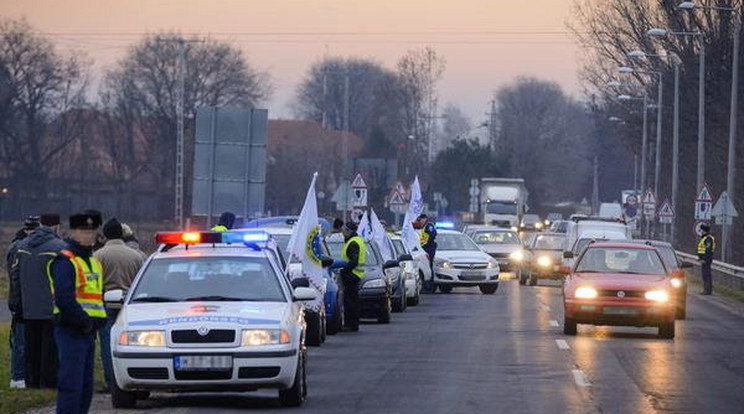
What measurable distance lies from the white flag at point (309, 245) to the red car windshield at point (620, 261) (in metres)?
4.51

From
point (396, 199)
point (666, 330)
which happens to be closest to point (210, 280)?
point (666, 330)

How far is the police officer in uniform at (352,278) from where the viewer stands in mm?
28078

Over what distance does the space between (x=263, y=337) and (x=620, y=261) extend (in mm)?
13384

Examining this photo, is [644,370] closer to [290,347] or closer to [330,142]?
[290,347]

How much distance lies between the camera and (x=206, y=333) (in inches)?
612

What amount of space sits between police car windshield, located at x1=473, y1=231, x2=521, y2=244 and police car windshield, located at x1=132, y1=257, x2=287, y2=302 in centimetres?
3918

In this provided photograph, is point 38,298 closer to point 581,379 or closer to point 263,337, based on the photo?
point 263,337

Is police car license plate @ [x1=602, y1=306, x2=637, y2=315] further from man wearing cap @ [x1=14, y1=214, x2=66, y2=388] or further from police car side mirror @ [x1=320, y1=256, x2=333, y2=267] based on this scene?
man wearing cap @ [x1=14, y1=214, x2=66, y2=388]

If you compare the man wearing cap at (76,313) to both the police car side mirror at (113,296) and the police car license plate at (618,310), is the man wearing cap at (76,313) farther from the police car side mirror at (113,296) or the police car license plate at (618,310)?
the police car license plate at (618,310)

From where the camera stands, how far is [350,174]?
7925cm

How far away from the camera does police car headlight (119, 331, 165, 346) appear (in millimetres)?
15539

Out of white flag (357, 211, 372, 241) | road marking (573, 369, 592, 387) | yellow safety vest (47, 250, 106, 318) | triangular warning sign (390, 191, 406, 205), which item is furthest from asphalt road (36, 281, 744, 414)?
triangular warning sign (390, 191, 406, 205)

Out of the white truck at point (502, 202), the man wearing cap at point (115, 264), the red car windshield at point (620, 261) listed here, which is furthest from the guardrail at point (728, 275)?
the white truck at point (502, 202)

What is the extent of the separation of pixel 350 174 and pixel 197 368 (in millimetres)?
63809
